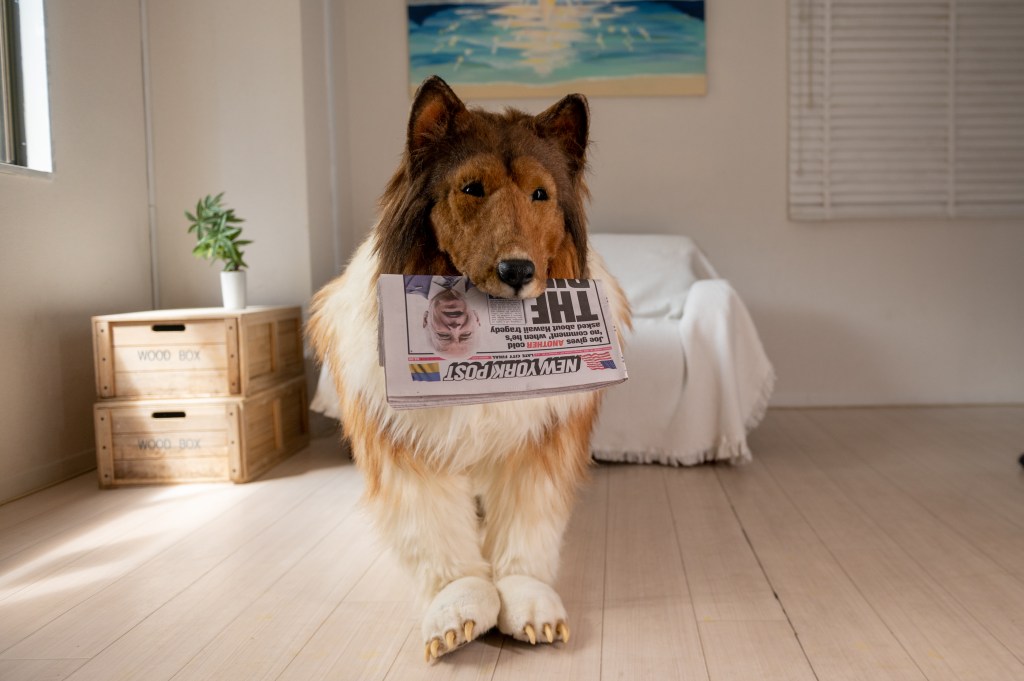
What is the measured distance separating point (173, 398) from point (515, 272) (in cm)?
192

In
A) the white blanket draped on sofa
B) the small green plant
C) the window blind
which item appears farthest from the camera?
the window blind

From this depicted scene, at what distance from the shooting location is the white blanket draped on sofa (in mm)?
3002

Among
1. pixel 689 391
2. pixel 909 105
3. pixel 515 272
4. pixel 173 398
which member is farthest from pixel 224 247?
pixel 909 105

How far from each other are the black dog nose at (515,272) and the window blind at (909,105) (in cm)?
312

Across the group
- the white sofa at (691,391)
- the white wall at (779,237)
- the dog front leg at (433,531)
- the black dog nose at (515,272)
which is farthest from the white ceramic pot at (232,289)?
the black dog nose at (515,272)

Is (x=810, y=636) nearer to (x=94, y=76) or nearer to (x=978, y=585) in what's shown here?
(x=978, y=585)

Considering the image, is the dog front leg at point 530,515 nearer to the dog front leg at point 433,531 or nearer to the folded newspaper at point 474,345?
the dog front leg at point 433,531

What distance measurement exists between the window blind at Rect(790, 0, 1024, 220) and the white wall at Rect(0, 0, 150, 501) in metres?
2.97

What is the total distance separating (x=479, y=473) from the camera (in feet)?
5.70

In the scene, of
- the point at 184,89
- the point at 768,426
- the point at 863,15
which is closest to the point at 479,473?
→ the point at 768,426

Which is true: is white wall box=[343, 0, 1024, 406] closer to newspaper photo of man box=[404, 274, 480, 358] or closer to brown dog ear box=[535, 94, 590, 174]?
brown dog ear box=[535, 94, 590, 174]

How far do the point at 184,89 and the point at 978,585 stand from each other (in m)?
3.35

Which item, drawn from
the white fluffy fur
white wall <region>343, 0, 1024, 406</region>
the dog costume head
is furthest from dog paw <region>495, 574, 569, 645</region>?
white wall <region>343, 0, 1024, 406</region>

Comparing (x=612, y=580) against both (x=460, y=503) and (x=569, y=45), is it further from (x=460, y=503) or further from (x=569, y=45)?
(x=569, y=45)
